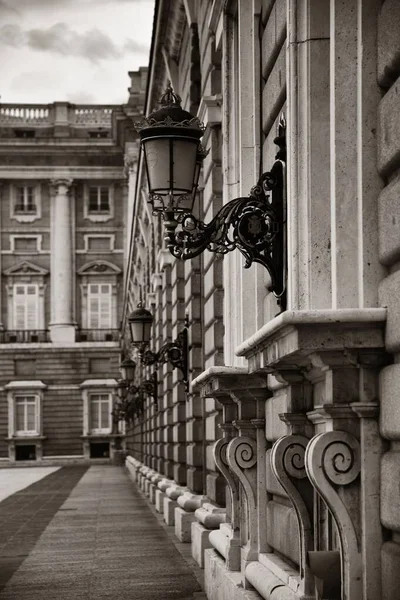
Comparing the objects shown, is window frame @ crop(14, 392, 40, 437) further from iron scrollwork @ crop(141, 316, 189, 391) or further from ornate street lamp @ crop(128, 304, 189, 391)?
iron scrollwork @ crop(141, 316, 189, 391)

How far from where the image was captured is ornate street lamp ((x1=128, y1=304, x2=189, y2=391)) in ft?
47.6

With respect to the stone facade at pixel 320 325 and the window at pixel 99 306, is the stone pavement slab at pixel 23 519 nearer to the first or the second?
the stone facade at pixel 320 325

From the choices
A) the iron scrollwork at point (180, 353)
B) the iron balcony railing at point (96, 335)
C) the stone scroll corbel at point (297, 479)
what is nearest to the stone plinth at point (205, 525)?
the iron scrollwork at point (180, 353)

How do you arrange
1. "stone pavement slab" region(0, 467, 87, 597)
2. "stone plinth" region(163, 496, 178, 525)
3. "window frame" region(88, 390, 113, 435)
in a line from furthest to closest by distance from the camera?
"window frame" region(88, 390, 113, 435), "stone plinth" region(163, 496, 178, 525), "stone pavement slab" region(0, 467, 87, 597)

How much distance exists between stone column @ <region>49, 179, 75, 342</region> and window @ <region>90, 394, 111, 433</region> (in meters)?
4.80

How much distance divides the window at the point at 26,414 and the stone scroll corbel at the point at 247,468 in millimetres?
54155

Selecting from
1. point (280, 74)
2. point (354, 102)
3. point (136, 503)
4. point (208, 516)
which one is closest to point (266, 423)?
→ point (280, 74)

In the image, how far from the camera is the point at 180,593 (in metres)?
9.96

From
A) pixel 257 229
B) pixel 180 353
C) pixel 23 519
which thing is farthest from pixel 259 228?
pixel 23 519

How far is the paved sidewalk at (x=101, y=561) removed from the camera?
10.2 m

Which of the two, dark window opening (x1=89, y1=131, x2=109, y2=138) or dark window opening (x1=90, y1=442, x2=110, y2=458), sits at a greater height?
dark window opening (x1=89, y1=131, x2=109, y2=138)

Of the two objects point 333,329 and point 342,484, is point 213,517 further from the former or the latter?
point 333,329

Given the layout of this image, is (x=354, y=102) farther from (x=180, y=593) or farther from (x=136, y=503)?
(x=136, y=503)

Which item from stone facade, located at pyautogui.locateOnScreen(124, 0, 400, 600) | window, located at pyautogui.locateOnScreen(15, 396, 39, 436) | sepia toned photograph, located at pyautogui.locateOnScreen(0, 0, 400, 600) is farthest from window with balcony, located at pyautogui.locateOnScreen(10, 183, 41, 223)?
stone facade, located at pyautogui.locateOnScreen(124, 0, 400, 600)
